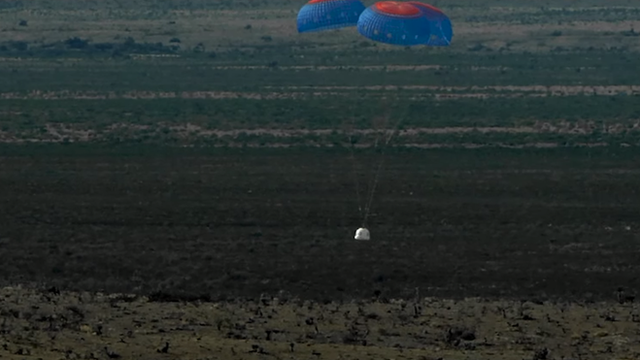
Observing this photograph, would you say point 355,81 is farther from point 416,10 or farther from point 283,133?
point 416,10

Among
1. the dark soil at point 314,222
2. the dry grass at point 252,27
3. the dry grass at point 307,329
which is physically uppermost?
the dry grass at point 252,27

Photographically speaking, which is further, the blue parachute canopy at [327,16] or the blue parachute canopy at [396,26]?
Result: the blue parachute canopy at [327,16]

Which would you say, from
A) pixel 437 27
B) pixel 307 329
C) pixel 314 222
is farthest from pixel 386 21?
pixel 307 329

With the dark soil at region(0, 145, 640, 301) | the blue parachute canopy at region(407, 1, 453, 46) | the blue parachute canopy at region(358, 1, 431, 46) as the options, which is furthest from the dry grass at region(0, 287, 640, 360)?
the blue parachute canopy at region(407, 1, 453, 46)

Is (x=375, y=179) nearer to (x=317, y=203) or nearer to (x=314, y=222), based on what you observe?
(x=317, y=203)

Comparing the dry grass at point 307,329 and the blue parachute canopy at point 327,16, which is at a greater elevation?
the blue parachute canopy at point 327,16

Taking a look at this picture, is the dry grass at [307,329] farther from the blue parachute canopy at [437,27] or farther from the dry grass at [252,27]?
the dry grass at [252,27]

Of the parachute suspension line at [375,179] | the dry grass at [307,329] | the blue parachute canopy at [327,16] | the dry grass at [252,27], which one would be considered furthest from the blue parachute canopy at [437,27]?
the dry grass at [252,27]
